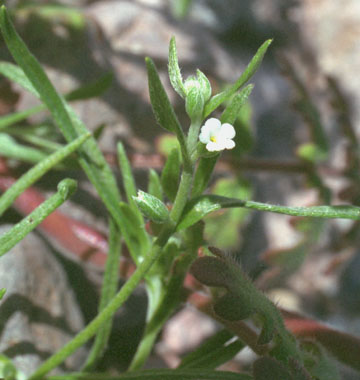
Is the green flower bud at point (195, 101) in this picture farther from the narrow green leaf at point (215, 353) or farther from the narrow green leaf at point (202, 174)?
the narrow green leaf at point (215, 353)

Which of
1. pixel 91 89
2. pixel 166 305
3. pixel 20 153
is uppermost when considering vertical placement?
pixel 91 89

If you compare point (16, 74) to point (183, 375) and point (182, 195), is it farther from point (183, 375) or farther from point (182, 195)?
point (183, 375)

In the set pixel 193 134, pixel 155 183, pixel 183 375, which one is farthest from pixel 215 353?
pixel 193 134

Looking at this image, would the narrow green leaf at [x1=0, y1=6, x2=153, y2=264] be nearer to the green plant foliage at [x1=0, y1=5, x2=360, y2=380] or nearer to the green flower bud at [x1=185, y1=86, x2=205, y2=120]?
the green plant foliage at [x1=0, y1=5, x2=360, y2=380]

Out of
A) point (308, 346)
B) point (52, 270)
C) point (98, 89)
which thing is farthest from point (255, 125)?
point (308, 346)

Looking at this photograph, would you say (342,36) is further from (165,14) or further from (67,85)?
(67,85)

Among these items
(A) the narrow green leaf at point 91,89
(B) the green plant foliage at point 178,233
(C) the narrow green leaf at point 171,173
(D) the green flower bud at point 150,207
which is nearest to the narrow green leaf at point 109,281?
(B) the green plant foliage at point 178,233

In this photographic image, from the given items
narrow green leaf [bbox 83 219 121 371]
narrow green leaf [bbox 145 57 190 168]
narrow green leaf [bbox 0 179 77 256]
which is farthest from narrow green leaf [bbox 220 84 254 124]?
narrow green leaf [bbox 83 219 121 371]
